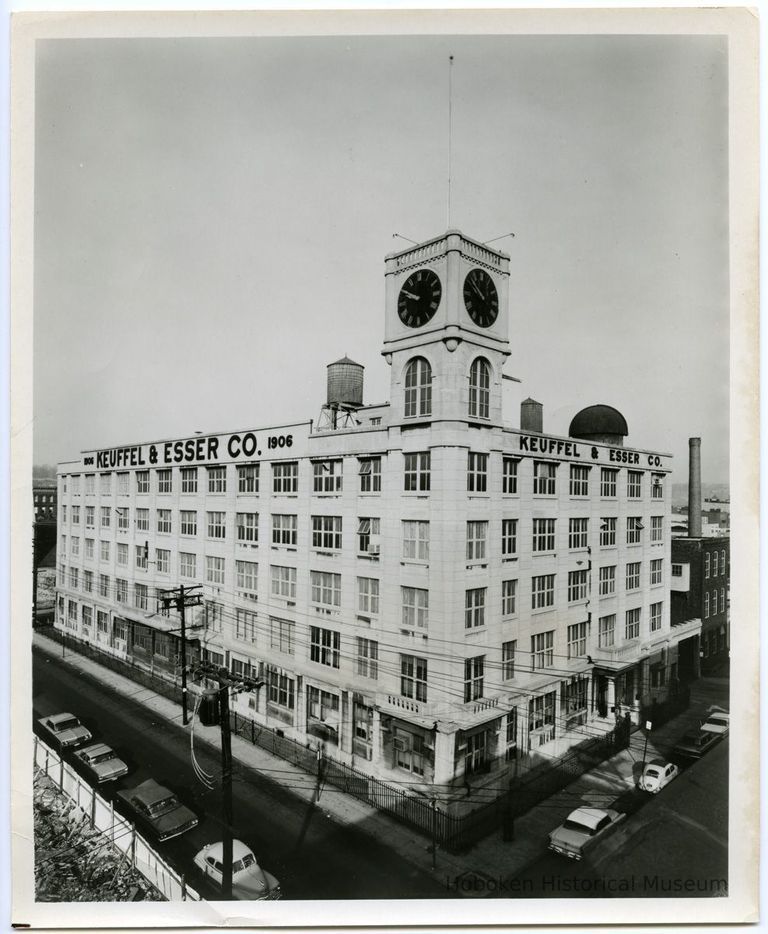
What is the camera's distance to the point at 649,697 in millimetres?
14570

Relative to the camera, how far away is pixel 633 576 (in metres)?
14.8

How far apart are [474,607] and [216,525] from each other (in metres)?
7.76

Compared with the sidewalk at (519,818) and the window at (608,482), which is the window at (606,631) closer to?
the sidewalk at (519,818)

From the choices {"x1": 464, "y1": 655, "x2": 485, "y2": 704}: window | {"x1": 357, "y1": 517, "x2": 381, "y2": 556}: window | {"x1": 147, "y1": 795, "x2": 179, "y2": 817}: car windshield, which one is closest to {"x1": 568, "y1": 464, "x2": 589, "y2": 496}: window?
{"x1": 464, "y1": 655, "x2": 485, "y2": 704}: window

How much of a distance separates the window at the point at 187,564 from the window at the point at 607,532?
462 inches

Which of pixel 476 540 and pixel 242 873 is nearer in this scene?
pixel 242 873

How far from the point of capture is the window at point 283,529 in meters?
13.6

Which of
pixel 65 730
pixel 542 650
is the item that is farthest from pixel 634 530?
pixel 65 730

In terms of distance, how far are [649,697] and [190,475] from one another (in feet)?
49.0

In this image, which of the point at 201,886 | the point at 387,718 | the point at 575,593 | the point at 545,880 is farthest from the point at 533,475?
the point at 201,886

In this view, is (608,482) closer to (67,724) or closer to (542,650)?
(542,650)

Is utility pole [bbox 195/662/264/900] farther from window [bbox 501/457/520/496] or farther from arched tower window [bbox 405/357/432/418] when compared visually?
window [bbox 501/457/520/496]

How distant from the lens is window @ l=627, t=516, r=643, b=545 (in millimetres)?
14539

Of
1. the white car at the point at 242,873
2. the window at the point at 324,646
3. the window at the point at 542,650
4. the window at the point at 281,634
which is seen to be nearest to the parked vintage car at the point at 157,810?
the white car at the point at 242,873
